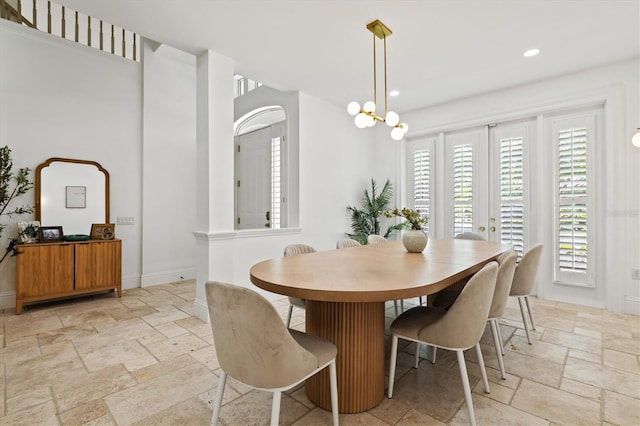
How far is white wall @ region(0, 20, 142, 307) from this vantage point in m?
3.64

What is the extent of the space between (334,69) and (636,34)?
2.92 m

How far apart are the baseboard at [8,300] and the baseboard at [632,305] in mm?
6973

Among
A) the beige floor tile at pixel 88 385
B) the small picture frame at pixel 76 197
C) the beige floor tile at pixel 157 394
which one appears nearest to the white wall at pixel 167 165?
the small picture frame at pixel 76 197

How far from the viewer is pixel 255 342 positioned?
49.1 inches

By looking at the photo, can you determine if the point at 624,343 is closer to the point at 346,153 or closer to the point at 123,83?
the point at 346,153

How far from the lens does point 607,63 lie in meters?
3.52

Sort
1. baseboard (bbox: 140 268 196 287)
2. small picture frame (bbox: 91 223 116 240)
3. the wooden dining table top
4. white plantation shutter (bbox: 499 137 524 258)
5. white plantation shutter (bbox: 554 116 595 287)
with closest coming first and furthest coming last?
the wooden dining table top → white plantation shutter (bbox: 554 116 595 287) → small picture frame (bbox: 91 223 116 240) → white plantation shutter (bbox: 499 137 524 258) → baseboard (bbox: 140 268 196 287)

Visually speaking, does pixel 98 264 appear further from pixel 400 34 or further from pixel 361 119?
pixel 400 34

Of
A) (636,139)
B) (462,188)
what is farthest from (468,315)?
(462,188)

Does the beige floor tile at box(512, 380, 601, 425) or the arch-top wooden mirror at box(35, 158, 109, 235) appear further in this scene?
the arch-top wooden mirror at box(35, 158, 109, 235)

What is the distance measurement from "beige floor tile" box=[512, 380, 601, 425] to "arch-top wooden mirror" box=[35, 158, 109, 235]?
4.95 meters

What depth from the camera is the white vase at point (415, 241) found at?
2.62 metres

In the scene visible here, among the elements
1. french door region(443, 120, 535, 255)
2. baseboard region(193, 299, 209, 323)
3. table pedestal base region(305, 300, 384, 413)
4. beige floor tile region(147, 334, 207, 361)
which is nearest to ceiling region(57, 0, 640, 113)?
french door region(443, 120, 535, 255)

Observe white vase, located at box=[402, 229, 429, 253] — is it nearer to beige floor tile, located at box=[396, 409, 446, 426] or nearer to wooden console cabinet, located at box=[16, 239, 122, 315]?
beige floor tile, located at box=[396, 409, 446, 426]
